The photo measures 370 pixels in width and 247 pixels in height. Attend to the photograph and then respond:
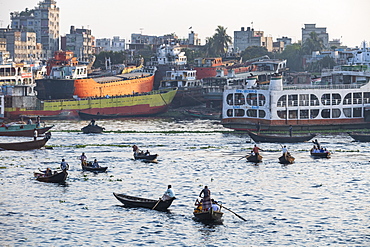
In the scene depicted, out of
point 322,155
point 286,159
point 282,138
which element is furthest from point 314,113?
point 286,159

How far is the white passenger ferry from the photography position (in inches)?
3496

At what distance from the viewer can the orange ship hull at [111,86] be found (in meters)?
125

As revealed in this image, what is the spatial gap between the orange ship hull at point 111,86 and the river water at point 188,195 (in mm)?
40281

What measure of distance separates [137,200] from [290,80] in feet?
314

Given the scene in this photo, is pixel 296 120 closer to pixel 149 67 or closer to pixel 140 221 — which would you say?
pixel 140 221

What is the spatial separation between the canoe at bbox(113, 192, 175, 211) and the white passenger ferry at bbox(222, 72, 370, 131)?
133ft

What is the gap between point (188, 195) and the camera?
5434 centimetres

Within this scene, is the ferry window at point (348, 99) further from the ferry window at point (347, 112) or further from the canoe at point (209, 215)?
the canoe at point (209, 215)

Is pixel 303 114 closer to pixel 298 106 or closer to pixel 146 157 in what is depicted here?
pixel 298 106

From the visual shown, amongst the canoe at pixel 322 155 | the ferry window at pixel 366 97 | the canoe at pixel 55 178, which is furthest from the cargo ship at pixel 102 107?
the canoe at pixel 55 178

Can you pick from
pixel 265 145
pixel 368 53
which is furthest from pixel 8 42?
pixel 265 145

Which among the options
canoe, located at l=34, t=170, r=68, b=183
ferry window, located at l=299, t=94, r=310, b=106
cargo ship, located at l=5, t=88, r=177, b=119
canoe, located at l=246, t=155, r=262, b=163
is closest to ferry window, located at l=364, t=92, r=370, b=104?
ferry window, located at l=299, t=94, r=310, b=106

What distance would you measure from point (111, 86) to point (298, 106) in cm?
5067

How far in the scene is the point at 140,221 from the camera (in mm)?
46812
